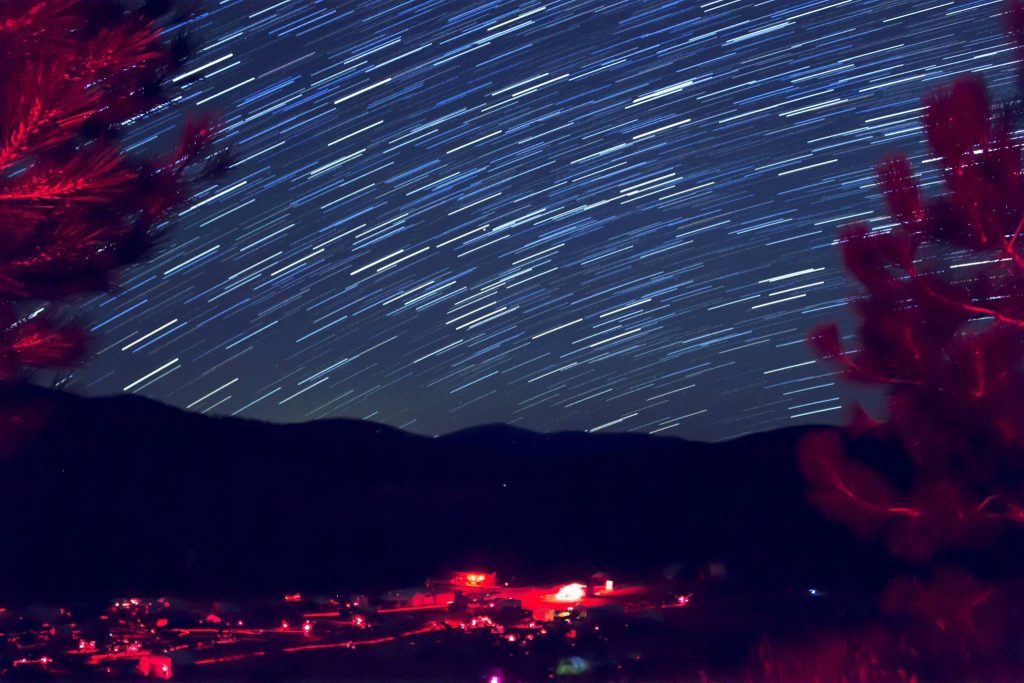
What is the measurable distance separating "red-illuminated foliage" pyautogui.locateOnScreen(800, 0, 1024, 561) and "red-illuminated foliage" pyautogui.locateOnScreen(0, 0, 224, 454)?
17.0 feet

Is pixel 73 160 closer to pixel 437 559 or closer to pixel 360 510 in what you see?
pixel 437 559

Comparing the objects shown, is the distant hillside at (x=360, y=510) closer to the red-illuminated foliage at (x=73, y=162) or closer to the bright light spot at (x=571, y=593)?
the bright light spot at (x=571, y=593)

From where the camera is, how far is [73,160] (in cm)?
450

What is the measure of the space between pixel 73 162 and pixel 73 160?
0.05 meters

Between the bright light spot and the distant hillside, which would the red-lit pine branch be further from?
the distant hillside

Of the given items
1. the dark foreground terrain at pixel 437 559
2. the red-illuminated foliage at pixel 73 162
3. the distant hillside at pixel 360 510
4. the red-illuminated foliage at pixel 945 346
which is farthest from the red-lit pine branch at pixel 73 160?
the distant hillside at pixel 360 510

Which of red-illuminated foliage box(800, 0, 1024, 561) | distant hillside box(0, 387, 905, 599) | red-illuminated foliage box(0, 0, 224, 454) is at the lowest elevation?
distant hillside box(0, 387, 905, 599)

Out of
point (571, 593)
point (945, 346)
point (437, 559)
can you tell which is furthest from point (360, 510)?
point (945, 346)

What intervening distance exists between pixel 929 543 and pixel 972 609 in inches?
24.6

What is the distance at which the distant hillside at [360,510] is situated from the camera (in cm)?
2223

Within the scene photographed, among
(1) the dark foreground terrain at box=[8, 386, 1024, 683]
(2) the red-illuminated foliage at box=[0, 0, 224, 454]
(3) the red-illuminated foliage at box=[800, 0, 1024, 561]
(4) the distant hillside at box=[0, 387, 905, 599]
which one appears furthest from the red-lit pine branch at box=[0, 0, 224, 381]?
(4) the distant hillside at box=[0, 387, 905, 599]

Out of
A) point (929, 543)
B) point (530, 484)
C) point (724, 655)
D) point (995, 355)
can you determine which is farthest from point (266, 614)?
point (530, 484)

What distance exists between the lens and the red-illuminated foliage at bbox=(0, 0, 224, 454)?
4.26m

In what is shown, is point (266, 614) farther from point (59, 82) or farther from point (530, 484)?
point (530, 484)
